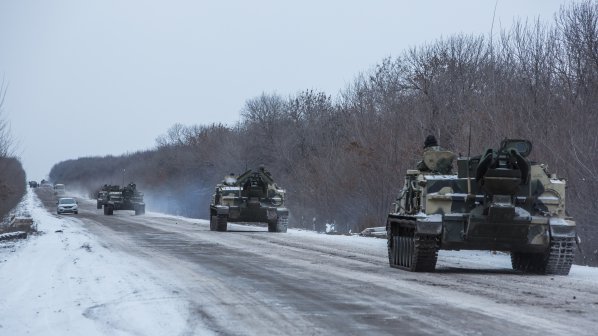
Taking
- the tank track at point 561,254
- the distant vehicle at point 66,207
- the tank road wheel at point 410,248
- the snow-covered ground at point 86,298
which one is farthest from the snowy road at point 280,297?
the distant vehicle at point 66,207

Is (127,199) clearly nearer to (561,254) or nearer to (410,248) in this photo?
(410,248)

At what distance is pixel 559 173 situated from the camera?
2447 cm

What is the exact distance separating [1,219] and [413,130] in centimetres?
1978

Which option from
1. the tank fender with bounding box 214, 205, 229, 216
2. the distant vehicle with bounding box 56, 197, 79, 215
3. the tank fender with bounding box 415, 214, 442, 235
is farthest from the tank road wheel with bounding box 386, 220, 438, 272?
the distant vehicle with bounding box 56, 197, 79, 215

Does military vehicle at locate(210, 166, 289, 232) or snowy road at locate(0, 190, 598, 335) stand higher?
military vehicle at locate(210, 166, 289, 232)

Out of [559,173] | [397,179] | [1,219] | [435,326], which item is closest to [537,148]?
[559,173]

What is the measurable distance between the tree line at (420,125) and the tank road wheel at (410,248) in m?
1.99

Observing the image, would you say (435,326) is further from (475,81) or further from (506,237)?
(475,81)

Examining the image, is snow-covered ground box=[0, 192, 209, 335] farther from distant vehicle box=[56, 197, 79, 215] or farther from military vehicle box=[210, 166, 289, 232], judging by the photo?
distant vehicle box=[56, 197, 79, 215]

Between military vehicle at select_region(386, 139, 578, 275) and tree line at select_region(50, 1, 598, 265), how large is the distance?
112cm

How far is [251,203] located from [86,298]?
1016 inches

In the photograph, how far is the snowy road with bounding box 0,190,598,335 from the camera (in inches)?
365

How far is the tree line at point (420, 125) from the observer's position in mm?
25953

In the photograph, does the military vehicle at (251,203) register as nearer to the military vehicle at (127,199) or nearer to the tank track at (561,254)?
the tank track at (561,254)
